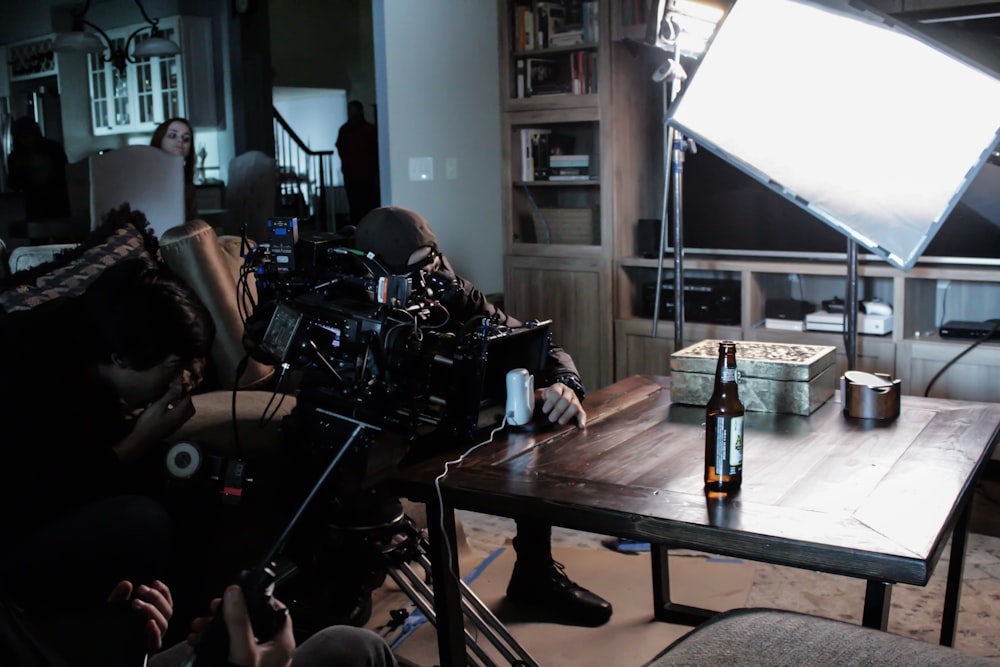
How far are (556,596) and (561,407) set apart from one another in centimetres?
69

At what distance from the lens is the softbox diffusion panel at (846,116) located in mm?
1844

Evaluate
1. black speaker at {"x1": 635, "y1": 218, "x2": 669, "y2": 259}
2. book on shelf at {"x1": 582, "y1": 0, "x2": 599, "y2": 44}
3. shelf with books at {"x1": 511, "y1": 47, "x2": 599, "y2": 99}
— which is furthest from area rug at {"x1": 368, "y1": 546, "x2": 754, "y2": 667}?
book on shelf at {"x1": 582, "y1": 0, "x2": 599, "y2": 44}

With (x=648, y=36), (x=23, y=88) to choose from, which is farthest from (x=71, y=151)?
(x=648, y=36)

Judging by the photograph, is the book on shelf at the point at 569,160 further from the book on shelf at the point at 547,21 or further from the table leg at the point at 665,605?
the table leg at the point at 665,605

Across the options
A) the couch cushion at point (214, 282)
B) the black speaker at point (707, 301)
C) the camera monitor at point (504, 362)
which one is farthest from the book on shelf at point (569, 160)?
the camera monitor at point (504, 362)

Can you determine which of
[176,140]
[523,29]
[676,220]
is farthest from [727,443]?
[176,140]

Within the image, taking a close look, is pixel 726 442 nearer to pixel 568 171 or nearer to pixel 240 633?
pixel 240 633

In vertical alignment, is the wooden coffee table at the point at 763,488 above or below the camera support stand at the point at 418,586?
above

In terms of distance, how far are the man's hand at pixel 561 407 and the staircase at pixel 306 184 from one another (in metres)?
6.65

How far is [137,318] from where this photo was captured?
5.42 feet

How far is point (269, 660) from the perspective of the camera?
1095 millimetres

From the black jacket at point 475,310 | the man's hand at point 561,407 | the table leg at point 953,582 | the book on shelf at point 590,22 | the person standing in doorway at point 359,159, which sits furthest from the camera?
the person standing in doorway at point 359,159

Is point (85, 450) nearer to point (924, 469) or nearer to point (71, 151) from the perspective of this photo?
point (924, 469)

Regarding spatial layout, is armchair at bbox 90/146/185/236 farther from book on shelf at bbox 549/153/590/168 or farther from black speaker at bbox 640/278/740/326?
black speaker at bbox 640/278/740/326
